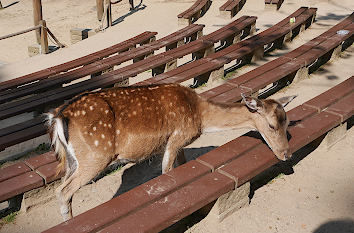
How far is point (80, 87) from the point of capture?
770 cm

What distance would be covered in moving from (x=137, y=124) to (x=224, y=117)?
1032mm

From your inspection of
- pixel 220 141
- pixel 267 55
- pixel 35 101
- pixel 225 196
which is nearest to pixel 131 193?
pixel 225 196

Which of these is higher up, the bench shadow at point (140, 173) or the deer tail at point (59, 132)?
the deer tail at point (59, 132)

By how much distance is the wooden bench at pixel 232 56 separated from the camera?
24.6 ft

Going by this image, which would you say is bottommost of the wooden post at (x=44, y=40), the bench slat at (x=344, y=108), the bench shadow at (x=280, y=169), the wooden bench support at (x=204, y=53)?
the wooden post at (x=44, y=40)

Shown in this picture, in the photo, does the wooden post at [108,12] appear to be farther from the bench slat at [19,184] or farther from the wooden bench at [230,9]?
the bench slat at [19,184]

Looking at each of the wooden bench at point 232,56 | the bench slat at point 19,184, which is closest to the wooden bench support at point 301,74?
the wooden bench at point 232,56

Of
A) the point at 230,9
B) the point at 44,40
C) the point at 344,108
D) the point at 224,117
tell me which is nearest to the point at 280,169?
the point at 224,117

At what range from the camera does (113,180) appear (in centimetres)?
542

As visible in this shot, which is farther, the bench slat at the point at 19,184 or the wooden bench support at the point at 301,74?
the wooden bench support at the point at 301,74

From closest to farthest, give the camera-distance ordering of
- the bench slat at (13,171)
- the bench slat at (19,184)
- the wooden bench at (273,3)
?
the bench slat at (19,184) → the bench slat at (13,171) → the wooden bench at (273,3)

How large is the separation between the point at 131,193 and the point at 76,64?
21.6 ft

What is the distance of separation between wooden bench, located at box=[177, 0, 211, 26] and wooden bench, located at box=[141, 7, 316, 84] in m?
3.66

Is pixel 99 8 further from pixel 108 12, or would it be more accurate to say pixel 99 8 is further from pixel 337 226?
pixel 337 226
